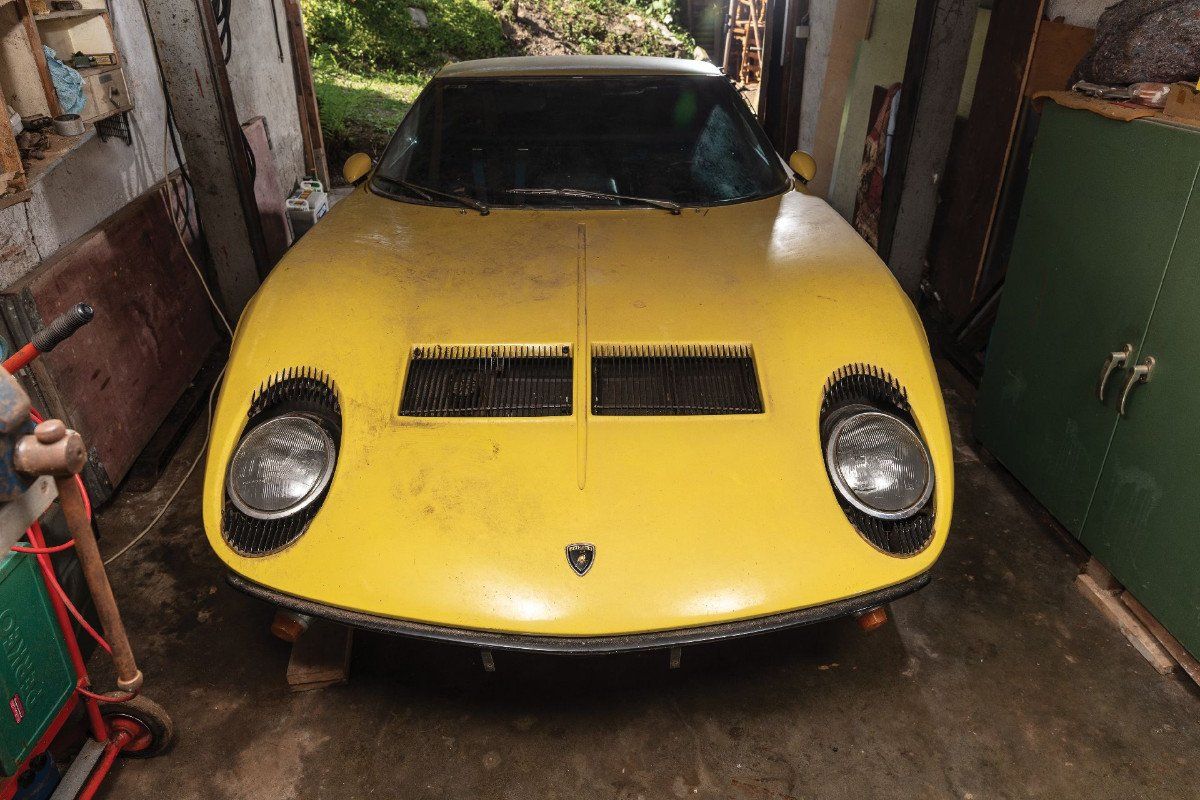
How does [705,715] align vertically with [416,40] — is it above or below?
below

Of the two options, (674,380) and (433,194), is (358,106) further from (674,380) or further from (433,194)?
(674,380)

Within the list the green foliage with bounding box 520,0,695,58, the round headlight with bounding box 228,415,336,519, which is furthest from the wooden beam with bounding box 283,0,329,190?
the green foliage with bounding box 520,0,695,58

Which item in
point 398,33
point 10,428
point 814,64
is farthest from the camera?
point 398,33

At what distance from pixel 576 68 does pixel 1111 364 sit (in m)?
2.20

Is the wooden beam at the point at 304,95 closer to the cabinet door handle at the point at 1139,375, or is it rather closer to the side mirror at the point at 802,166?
the side mirror at the point at 802,166

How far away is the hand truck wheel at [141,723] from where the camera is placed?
194cm

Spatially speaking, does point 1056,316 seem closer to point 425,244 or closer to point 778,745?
point 778,745

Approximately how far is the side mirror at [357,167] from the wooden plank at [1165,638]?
3.07 m

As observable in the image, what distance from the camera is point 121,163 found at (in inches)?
135

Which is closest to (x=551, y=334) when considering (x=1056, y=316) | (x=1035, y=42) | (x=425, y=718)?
(x=425, y=718)

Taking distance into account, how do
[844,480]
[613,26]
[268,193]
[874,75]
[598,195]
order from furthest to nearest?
1. [613,26]
2. [874,75]
3. [268,193]
4. [598,195]
5. [844,480]

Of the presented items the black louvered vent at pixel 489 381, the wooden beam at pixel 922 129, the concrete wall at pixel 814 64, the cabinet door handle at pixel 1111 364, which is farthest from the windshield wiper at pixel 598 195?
the concrete wall at pixel 814 64

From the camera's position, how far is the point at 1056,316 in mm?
2736

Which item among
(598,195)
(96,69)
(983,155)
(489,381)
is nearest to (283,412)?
(489,381)
